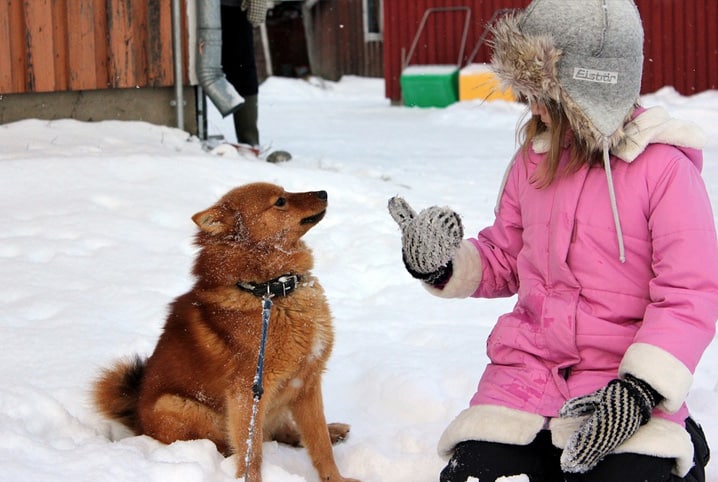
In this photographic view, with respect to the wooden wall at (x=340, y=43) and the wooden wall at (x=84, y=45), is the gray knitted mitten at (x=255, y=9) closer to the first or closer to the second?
the wooden wall at (x=84, y=45)

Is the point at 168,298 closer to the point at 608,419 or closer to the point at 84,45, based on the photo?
the point at 608,419

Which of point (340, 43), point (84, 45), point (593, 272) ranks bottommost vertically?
point (593, 272)

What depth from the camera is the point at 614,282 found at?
2510 mm

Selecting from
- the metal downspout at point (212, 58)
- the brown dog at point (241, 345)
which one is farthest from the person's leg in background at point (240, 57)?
the brown dog at point (241, 345)

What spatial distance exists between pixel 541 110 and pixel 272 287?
3.27 feet

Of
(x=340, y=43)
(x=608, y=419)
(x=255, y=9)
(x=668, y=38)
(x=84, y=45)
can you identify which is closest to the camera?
(x=608, y=419)

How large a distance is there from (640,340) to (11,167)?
4.25 m

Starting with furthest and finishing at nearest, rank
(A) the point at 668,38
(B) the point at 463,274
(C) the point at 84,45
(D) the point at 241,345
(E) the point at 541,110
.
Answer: (A) the point at 668,38 → (C) the point at 84,45 → (D) the point at 241,345 → (B) the point at 463,274 → (E) the point at 541,110

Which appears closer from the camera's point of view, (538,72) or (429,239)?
(538,72)

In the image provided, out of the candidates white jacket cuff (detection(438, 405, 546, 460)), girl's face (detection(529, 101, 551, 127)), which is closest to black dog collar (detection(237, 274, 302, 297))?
white jacket cuff (detection(438, 405, 546, 460))

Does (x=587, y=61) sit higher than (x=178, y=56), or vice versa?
(x=178, y=56)

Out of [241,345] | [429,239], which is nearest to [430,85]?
[241,345]

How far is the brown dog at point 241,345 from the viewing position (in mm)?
2887

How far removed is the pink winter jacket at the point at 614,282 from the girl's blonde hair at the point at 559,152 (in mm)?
26
